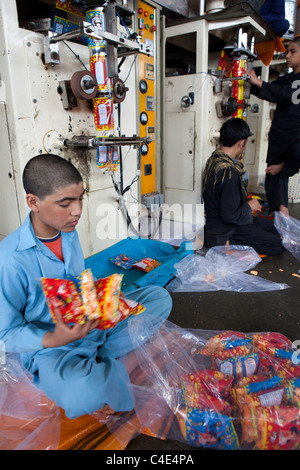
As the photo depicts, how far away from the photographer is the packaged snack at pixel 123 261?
85.0 inches

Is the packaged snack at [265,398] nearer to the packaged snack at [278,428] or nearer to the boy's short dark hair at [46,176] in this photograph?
the packaged snack at [278,428]

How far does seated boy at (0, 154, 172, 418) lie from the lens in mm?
931

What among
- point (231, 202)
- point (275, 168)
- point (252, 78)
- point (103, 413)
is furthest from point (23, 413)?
point (252, 78)

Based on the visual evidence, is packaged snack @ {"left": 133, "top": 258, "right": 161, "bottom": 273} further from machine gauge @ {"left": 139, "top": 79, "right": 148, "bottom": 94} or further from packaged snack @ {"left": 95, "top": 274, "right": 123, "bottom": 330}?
machine gauge @ {"left": 139, "top": 79, "right": 148, "bottom": 94}

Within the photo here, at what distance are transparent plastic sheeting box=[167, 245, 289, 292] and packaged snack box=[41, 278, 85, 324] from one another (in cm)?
106

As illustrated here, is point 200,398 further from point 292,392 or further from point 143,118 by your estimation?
point 143,118

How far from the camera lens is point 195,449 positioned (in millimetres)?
958

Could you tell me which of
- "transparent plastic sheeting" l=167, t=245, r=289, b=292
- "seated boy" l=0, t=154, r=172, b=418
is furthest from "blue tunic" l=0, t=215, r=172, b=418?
"transparent plastic sheeting" l=167, t=245, r=289, b=292

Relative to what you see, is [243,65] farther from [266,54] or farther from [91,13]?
[91,13]

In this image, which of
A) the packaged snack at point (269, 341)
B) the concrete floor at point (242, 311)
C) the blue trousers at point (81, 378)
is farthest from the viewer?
the concrete floor at point (242, 311)

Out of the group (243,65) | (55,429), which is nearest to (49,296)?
(55,429)

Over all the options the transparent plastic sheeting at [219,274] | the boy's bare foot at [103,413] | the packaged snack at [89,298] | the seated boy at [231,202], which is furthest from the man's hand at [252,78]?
the boy's bare foot at [103,413]

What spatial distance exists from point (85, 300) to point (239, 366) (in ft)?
1.90

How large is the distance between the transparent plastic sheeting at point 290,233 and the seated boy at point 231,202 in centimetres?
5
